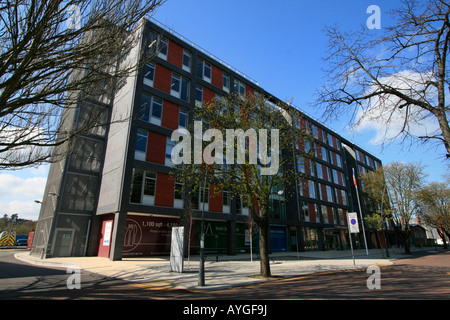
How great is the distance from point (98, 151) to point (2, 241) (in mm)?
30185

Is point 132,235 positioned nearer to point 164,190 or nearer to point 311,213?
point 164,190

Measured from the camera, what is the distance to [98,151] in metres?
25.0

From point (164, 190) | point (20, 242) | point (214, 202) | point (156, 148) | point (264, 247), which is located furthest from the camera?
point (20, 242)

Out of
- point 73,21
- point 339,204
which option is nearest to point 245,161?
point 73,21

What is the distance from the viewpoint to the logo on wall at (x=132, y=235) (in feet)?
66.8

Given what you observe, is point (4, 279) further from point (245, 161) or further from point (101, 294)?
point (245, 161)

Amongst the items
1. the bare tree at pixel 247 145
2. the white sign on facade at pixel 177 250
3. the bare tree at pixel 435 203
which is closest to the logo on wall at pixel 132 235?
the white sign on facade at pixel 177 250

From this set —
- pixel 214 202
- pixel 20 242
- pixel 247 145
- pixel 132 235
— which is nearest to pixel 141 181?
pixel 132 235

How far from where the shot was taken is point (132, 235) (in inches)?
816

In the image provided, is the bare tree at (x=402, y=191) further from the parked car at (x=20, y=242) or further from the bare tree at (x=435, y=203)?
the parked car at (x=20, y=242)

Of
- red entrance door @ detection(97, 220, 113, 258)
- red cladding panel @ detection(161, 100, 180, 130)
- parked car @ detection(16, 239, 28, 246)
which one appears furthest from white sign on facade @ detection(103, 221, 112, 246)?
parked car @ detection(16, 239, 28, 246)

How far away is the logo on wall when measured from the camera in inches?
802

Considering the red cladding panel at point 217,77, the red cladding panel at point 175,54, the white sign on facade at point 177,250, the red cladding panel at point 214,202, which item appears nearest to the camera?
the white sign on facade at point 177,250
